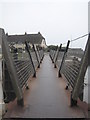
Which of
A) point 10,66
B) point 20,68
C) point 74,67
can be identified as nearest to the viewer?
point 10,66

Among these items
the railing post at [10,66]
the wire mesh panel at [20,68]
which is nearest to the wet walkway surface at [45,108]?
the railing post at [10,66]

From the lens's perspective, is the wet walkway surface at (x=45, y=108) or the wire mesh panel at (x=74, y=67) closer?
the wet walkway surface at (x=45, y=108)

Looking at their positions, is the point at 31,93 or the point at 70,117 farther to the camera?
the point at 31,93

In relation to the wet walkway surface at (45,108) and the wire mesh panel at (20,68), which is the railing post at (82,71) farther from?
the wire mesh panel at (20,68)

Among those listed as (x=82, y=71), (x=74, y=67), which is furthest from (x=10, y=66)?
(x=74, y=67)

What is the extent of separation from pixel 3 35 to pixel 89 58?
113 cm

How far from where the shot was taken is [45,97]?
3775mm

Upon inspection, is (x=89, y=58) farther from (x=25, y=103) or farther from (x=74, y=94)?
(x=25, y=103)

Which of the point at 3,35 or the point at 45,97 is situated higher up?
the point at 3,35

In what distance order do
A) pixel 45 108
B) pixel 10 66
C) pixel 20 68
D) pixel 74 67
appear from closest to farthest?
1. pixel 10 66
2. pixel 45 108
3. pixel 74 67
4. pixel 20 68

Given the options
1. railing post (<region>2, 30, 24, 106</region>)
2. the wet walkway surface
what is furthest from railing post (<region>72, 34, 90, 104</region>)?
railing post (<region>2, 30, 24, 106</region>)

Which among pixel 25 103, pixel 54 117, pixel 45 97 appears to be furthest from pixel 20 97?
pixel 45 97

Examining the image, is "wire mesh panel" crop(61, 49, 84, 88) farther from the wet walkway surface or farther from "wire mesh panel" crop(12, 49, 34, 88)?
"wire mesh panel" crop(12, 49, 34, 88)

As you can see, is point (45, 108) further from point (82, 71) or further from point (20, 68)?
point (20, 68)
